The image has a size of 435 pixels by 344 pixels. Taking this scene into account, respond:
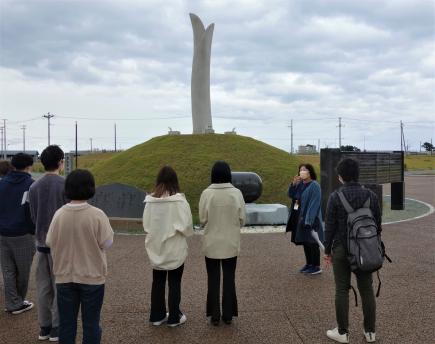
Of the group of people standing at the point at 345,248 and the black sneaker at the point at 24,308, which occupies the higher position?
the group of people standing at the point at 345,248

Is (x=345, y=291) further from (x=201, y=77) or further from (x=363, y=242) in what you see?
(x=201, y=77)

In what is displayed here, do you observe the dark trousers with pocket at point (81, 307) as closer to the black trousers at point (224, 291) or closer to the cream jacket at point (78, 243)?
the cream jacket at point (78, 243)

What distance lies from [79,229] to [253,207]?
8.43 m

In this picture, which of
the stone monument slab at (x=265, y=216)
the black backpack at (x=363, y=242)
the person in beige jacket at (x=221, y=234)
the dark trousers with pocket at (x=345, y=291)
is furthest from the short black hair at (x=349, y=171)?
the stone monument slab at (x=265, y=216)

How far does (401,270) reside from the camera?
670 cm

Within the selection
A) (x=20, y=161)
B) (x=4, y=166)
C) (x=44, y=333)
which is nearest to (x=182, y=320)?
(x=44, y=333)

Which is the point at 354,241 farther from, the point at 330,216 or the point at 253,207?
the point at 253,207

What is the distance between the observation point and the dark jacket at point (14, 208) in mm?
4816

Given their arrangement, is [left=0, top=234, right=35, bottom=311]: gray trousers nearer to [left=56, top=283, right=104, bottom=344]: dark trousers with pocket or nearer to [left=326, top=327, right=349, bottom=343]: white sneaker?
[left=56, top=283, right=104, bottom=344]: dark trousers with pocket

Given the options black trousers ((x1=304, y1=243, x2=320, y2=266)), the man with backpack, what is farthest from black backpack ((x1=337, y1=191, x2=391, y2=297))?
black trousers ((x1=304, y1=243, x2=320, y2=266))

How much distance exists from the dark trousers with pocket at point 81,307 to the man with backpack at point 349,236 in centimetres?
207

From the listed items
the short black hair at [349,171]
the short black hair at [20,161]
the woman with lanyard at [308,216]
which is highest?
the short black hair at [20,161]

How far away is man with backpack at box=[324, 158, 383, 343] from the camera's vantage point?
12.8 feet

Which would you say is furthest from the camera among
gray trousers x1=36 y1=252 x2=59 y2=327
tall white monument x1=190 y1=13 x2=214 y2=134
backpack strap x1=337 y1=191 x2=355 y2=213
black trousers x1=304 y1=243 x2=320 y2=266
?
tall white monument x1=190 y1=13 x2=214 y2=134
